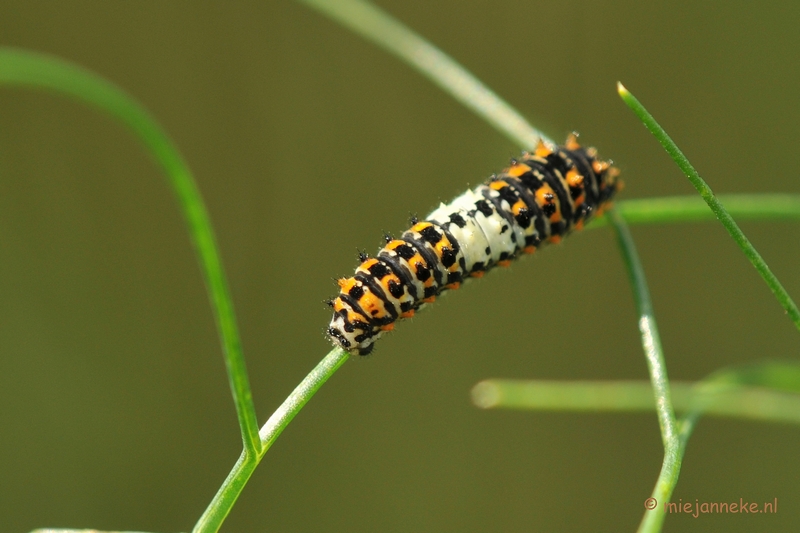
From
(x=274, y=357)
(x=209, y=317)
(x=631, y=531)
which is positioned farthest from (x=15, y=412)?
(x=631, y=531)

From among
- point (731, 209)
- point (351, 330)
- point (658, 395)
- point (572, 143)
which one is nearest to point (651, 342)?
point (658, 395)

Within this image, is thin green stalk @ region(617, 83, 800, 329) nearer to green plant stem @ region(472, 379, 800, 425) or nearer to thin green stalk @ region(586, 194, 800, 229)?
thin green stalk @ region(586, 194, 800, 229)

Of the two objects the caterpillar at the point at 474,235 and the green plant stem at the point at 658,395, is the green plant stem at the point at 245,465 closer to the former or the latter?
the caterpillar at the point at 474,235

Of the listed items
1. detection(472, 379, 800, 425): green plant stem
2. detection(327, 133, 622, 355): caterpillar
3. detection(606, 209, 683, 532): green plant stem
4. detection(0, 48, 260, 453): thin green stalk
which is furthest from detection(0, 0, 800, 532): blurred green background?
detection(0, 48, 260, 453): thin green stalk

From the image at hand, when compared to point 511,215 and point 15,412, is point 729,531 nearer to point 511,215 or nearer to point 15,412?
point 511,215

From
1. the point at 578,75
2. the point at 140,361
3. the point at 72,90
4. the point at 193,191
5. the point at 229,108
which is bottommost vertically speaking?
the point at 140,361

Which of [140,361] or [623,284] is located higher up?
[623,284]
